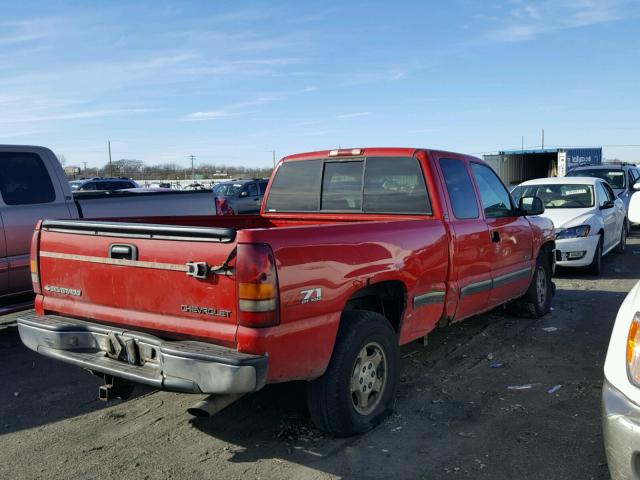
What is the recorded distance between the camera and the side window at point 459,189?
509cm

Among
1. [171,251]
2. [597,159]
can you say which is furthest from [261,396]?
[597,159]

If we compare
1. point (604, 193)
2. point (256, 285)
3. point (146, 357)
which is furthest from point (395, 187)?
point (604, 193)

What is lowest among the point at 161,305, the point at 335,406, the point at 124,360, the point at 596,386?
the point at 596,386

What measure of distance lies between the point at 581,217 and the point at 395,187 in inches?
234

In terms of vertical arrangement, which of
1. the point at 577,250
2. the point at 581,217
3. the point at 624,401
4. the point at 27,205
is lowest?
the point at 577,250

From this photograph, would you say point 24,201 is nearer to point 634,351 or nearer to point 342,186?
point 342,186

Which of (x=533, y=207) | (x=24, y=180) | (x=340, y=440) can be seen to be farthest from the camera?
(x=24, y=180)

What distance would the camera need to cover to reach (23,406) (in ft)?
15.2

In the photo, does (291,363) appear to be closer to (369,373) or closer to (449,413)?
(369,373)

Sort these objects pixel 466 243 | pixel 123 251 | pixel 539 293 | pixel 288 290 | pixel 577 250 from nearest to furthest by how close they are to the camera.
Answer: pixel 288 290, pixel 123 251, pixel 466 243, pixel 539 293, pixel 577 250

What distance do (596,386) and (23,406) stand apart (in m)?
4.60

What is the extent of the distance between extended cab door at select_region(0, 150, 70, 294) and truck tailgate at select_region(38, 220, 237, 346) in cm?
238

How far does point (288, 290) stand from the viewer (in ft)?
10.8

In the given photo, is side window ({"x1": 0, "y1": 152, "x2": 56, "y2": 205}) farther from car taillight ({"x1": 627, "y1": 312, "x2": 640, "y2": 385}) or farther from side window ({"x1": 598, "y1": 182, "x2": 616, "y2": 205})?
side window ({"x1": 598, "y1": 182, "x2": 616, "y2": 205})
